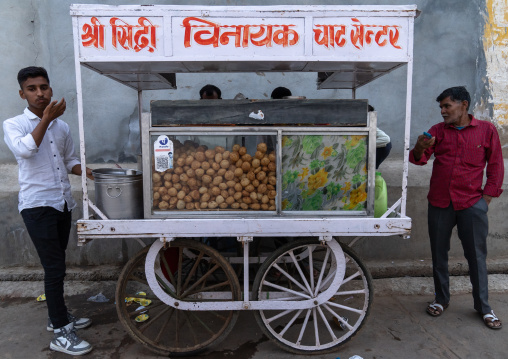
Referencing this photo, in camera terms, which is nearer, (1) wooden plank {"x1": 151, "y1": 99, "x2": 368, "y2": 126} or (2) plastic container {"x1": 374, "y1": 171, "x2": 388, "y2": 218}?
(1) wooden plank {"x1": 151, "y1": 99, "x2": 368, "y2": 126}

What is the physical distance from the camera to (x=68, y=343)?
8.93ft

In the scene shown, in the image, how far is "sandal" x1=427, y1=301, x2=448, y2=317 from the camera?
3.28 m

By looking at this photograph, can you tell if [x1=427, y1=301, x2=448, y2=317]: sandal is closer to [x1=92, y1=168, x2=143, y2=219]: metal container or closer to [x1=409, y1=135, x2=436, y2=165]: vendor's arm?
[x1=409, y1=135, x2=436, y2=165]: vendor's arm

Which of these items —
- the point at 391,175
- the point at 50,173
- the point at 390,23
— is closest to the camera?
→ the point at 390,23

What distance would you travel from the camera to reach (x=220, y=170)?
253 cm

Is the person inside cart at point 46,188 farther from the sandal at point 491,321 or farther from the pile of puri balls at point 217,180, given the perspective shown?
the sandal at point 491,321

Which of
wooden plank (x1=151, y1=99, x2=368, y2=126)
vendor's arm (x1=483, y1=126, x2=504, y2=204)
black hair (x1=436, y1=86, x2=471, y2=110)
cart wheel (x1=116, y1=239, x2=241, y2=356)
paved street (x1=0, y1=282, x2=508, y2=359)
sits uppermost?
black hair (x1=436, y1=86, x2=471, y2=110)

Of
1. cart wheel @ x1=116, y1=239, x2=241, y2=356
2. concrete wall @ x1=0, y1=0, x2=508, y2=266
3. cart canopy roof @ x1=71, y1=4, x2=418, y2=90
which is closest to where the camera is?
cart canopy roof @ x1=71, y1=4, x2=418, y2=90

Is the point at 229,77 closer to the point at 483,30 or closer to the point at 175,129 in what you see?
the point at 175,129

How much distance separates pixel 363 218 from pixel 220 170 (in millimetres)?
1009

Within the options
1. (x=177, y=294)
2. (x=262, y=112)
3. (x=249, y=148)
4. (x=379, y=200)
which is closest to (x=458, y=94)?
(x=379, y=200)

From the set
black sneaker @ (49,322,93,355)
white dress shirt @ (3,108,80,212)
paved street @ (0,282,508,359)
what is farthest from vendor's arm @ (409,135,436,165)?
black sneaker @ (49,322,93,355)

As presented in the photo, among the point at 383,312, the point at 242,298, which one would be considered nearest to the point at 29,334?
Result: the point at 242,298

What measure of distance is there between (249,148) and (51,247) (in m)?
1.58
